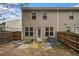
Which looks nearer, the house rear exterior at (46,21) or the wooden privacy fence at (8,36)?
the wooden privacy fence at (8,36)

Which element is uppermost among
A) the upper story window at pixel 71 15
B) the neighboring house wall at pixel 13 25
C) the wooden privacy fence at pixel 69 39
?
the upper story window at pixel 71 15

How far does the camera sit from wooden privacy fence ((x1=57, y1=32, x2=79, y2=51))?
7.15m

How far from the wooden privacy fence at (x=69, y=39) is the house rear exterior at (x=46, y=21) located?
0.46ft

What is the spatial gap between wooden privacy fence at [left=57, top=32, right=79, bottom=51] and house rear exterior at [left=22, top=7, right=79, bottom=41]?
0.14 m

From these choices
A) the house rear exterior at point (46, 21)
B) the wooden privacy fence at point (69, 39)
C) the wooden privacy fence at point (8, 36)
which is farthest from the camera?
the house rear exterior at point (46, 21)

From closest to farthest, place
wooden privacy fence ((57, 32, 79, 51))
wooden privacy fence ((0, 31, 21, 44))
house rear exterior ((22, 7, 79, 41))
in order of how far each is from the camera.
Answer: wooden privacy fence ((57, 32, 79, 51)) → wooden privacy fence ((0, 31, 21, 44)) → house rear exterior ((22, 7, 79, 41))

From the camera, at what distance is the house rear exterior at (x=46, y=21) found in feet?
24.5

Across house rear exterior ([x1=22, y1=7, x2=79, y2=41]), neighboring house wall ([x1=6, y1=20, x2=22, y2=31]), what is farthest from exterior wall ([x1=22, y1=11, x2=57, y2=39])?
neighboring house wall ([x1=6, y1=20, x2=22, y2=31])

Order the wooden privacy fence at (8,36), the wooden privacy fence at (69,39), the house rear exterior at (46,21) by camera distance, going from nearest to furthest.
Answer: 1. the wooden privacy fence at (69,39)
2. the wooden privacy fence at (8,36)
3. the house rear exterior at (46,21)

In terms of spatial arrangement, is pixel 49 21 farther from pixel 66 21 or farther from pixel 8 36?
pixel 8 36

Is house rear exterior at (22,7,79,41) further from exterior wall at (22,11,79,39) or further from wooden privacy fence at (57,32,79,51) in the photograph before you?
wooden privacy fence at (57,32,79,51)

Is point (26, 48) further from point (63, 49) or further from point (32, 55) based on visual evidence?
point (63, 49)

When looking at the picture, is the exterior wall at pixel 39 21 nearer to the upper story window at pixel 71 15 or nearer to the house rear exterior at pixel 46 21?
the house rear exterior at pixel 46 21

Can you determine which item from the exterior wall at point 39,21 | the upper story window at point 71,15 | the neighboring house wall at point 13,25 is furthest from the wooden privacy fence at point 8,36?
the upper story window at point 71,15
